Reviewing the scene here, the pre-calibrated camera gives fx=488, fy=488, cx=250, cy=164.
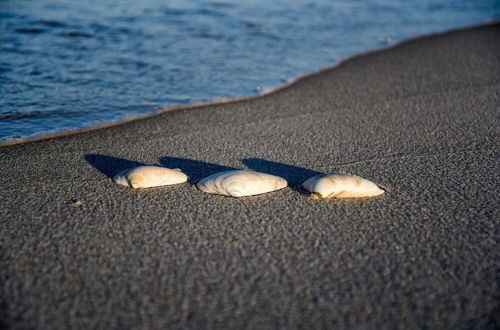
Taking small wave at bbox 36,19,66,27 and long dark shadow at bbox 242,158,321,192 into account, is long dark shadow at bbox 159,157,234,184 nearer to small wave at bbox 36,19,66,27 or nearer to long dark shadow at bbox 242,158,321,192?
long dark shadow at bbox 242,158,321,192

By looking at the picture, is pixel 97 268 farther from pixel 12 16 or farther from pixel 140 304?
pixel 12 16

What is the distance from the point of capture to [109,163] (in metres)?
3.21

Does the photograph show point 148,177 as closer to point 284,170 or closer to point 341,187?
point 284,170

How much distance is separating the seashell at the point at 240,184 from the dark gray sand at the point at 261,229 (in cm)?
5

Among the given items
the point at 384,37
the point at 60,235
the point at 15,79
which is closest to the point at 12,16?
the point at 15,79

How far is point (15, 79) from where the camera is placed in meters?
4.73

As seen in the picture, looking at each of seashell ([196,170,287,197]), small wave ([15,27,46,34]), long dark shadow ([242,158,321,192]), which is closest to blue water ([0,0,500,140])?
small wave ([15,27,46,34])

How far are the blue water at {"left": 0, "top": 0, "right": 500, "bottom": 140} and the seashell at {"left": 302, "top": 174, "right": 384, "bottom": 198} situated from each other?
6.71 ft

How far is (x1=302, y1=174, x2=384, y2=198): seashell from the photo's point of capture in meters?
2.63

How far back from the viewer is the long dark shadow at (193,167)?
3.04m

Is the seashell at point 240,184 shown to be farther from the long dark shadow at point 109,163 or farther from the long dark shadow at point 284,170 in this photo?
the long dark shadow at point 109,163

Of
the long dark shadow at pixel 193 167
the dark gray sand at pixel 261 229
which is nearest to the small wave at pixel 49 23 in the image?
the dark gray sand at pixel 261 229

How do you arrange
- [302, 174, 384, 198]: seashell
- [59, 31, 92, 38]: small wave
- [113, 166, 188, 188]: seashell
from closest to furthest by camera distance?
[302, 174, 384, 198]: seashell, [113, 166, 188, 188]: seashell, [59, 31, 92, 38]: small wave

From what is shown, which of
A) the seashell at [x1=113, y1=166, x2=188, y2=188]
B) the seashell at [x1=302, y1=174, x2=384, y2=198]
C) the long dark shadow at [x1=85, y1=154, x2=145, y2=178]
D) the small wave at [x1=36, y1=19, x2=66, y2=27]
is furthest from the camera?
the small wave at [x1=36, y1=19, x2=66, y2=27]
